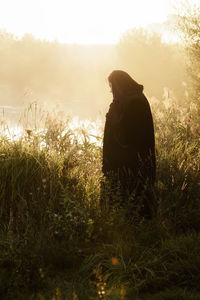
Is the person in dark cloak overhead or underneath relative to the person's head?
underneath

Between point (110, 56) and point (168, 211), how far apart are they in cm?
3767

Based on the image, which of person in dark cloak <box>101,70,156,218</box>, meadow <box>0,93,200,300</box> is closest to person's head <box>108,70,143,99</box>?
person in dark cloak <box>101,70,156,218</box>

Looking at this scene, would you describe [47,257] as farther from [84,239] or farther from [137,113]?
[137,113]

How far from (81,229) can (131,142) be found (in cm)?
137

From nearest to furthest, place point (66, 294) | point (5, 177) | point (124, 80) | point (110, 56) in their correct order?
point (66, 294) < point (5, 177) < point (124, 80) < point (110, 56)

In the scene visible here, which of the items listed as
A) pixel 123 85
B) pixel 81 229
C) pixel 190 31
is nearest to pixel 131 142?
pixel 123 85

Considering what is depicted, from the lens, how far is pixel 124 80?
18.3ft

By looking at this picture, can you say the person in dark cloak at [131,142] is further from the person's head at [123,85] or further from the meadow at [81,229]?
the meadow at [81,229]

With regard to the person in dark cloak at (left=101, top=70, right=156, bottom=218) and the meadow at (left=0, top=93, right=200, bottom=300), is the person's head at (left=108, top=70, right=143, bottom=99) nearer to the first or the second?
the person in dark cloak at (left=101, top=70, right=156, bottom=218)

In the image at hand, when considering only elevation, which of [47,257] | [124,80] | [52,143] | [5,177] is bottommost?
[47,257]

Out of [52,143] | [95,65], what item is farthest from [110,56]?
[52,143]

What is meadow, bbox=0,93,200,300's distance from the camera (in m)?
3.82

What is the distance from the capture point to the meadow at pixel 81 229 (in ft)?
12.5

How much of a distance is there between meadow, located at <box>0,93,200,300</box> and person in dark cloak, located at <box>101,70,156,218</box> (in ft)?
0.66
